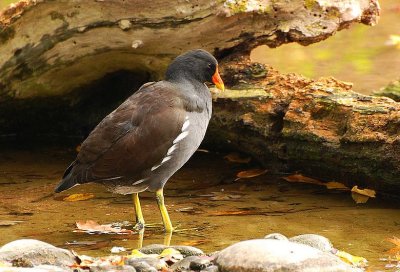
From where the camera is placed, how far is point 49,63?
8570 mm

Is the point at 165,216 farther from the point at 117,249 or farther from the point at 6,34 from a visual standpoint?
the point at 6,34

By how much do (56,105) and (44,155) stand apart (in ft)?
1.96

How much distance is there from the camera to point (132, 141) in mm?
6641

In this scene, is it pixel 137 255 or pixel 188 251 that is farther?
pixel 188 251

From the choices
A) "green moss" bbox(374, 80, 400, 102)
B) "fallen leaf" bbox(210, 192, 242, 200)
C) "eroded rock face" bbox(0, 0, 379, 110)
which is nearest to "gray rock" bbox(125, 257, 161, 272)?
"fallen leaf" bbox(210, 192, 242, 200)

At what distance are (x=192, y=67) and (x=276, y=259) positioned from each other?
241cm

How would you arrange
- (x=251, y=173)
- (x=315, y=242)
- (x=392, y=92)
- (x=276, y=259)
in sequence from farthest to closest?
(x=392, y=92), (x=251, y=173), (x=315, y=242), (x=276, y=259)

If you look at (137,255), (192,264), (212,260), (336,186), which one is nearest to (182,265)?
(192,264)

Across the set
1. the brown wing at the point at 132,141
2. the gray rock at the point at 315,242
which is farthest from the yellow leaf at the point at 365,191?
the brown wing at the point at 132,141

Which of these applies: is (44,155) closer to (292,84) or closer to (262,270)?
(292,84)

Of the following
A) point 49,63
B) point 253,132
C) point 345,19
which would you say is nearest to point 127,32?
point 49,63

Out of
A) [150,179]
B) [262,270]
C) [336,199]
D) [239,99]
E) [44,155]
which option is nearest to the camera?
[262,270]

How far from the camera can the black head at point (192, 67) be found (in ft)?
23.2

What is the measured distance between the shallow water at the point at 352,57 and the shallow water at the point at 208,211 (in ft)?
11.4
